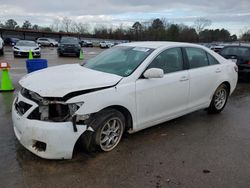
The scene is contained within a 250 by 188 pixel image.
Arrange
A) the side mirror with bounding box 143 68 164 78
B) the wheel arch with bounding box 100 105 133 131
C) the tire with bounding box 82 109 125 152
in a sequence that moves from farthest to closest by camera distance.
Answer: the side mirror with bounding box 143 68 164 78
the wheel arch with bounding box 100 105 133 131
the tire with bounding box 82 109 125 152

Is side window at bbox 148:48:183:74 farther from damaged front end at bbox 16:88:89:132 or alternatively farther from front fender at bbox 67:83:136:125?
damaged front end at bbox 16:88:89:132

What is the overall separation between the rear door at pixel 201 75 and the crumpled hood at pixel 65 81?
1.76 metres

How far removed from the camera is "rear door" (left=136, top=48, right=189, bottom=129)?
4012mm

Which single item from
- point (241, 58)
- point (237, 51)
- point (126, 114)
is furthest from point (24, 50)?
point (126, 114)

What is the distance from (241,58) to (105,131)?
8.88 meters

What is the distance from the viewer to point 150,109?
413 centimetres

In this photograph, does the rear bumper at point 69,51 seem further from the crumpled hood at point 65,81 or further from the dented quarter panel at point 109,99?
the dented quarter panel at point 109,99

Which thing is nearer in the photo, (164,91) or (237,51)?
(164,91)

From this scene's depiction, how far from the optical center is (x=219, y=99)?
582 centimetres

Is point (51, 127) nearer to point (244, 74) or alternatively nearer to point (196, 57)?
point (196, 57)

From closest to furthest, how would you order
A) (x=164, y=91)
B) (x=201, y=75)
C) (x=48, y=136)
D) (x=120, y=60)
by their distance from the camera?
(x=48, y=136) < (x=164, y=91) < (x=120, y=60) < (x=201, y=75)

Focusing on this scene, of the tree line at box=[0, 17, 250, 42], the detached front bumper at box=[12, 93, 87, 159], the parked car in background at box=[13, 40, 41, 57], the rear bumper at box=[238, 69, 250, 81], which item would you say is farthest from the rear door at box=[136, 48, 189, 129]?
the tree line at box=[0, 17, 250, 42]

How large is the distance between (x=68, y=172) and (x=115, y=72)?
1.67 meters

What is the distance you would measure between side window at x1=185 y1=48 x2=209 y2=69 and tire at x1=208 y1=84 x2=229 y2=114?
0.78 m
